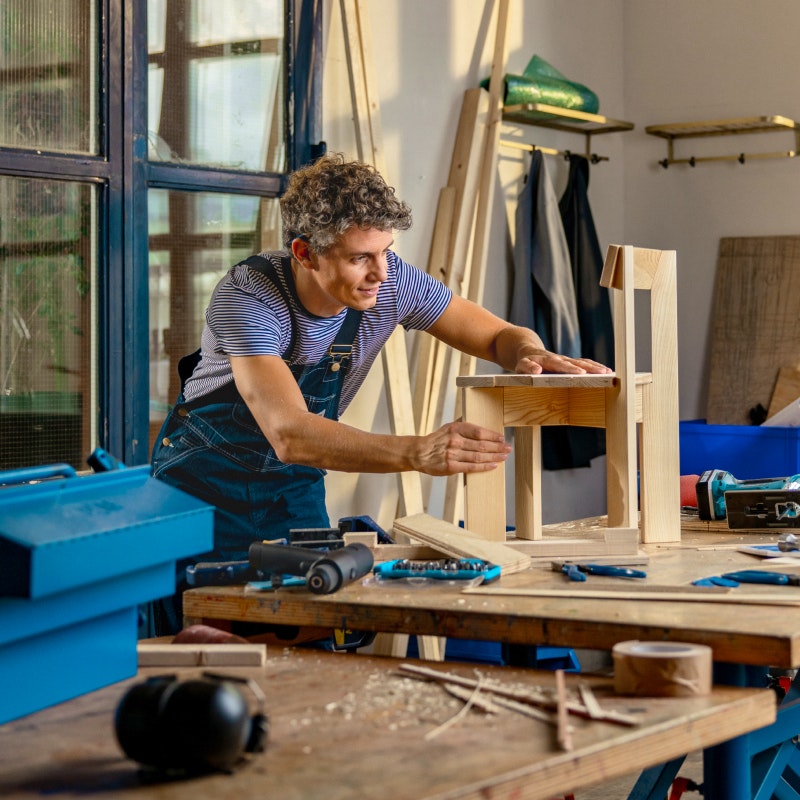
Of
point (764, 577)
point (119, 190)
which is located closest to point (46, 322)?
point (119, 190)

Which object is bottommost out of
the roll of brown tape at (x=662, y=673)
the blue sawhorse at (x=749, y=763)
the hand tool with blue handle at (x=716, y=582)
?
the blue sawhorse at (x=749, y=763)

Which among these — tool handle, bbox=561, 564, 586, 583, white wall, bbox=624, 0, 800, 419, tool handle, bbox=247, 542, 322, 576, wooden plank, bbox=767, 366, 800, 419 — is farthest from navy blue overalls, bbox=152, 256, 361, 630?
white wall, bbox=624, 0, 800, 419

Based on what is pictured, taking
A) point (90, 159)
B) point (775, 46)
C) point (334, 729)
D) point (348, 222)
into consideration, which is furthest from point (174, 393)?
point (775, 46)

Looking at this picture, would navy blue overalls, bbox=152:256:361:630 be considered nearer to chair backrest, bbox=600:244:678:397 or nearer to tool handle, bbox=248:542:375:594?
chair backrest, bbox=600:244:678:397

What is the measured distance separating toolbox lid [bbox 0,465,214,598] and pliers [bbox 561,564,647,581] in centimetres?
72

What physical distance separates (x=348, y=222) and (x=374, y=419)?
197 cm

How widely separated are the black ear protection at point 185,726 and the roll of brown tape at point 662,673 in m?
0.54

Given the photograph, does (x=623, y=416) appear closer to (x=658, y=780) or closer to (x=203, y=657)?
(x=658, y=780)

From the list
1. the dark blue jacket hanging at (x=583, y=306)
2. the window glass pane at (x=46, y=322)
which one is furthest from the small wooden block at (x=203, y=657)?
the dark blue jacket hanging at (x=583, y=306)

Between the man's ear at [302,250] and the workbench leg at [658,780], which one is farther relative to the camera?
the man's ear at [302,250]

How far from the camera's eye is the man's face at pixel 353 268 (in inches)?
110

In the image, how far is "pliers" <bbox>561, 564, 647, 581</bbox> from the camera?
2174 mm

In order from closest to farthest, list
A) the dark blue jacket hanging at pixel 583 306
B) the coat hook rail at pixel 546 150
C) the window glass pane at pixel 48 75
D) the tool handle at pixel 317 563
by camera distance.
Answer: the tool handle at pixel 317 563, the window glass pane at pixel 48 75, the coat hook rail at pixel 546 150, the dark blue jacket hanging at pixel 583 306

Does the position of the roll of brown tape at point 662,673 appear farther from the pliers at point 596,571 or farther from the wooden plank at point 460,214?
the wooden plank at point 460,214
